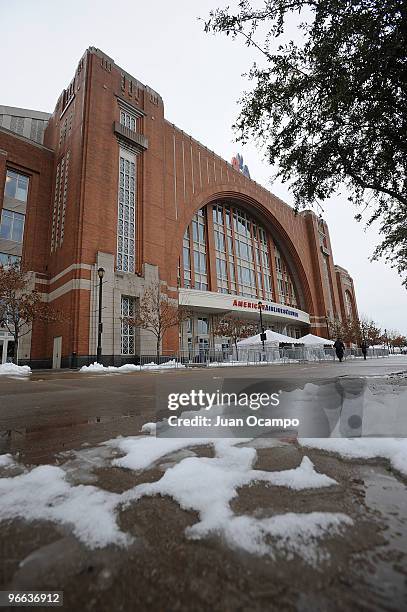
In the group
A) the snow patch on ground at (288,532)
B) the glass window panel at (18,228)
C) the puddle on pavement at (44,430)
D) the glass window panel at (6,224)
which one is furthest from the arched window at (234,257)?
the snow patch on ground at (288,532)

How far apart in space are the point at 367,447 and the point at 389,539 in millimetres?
884

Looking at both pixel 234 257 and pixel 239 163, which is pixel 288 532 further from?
pixel 239 163

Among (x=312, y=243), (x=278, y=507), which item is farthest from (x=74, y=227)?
(x=312, y=243)

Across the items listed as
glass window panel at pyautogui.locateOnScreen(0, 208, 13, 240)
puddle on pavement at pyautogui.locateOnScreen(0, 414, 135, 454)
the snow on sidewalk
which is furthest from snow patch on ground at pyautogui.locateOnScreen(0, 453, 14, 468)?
glass window panel at pyautogui.locateOnScreen(0, 208, 13, 240)

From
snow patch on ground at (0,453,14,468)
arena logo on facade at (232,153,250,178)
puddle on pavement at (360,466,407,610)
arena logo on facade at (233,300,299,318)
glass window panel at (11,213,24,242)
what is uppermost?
arena logo on facade at (232,153,250,178)

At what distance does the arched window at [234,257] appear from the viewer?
34.8 meters

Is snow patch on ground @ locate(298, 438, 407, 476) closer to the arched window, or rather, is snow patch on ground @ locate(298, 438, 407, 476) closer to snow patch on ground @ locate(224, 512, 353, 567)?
snow patch on ground @ locate(224, 512, 353, 567)

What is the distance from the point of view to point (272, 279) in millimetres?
45281

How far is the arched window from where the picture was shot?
1372 inches

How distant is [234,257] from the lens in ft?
130

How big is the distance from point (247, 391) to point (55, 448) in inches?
60.1

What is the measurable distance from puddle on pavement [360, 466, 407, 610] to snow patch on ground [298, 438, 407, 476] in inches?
5.3

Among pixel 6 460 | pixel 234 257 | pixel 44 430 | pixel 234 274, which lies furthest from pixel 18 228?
pixel 6 460

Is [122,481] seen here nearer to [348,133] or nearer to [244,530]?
[244,530]
